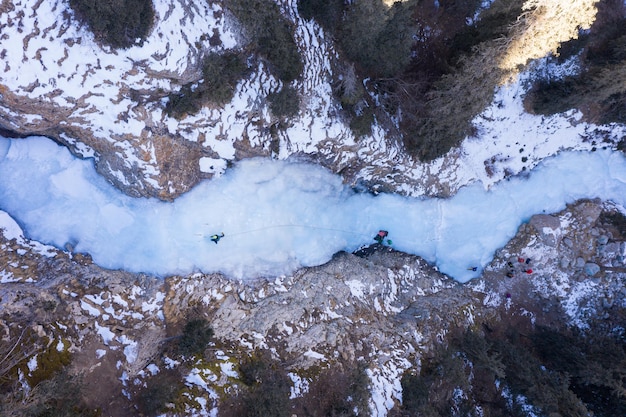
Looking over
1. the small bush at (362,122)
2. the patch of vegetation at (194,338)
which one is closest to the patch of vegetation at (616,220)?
the small bush at (362,122)

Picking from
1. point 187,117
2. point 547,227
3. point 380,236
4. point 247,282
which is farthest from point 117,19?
point 547,227

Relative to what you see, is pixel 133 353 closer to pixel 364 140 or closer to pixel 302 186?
pixel 302 186

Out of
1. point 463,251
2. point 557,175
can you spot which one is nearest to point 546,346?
point 463,251

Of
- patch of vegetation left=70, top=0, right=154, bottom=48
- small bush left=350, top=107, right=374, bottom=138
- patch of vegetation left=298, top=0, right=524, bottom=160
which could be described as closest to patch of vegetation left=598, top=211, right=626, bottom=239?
patch of vegetation left=298, top=0, right=524, bottom=160

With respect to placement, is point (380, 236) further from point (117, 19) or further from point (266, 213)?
point (117, 19)

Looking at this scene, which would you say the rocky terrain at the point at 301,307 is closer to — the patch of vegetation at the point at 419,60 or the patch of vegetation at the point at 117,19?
the patch of vegetation at the point at 419,60

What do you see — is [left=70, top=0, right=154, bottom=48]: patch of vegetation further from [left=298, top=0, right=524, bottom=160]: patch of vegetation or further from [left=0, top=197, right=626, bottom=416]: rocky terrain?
[left=0, top=197, right=626, bottom=416]: rocky terrain

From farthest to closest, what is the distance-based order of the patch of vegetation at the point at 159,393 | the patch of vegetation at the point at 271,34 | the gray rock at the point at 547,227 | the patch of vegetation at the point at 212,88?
the gray rock at the point at 547,227, the patch of vegetation at the point at 212,88, the patch of vegetation at the point at 271,34, the patch of vegetation at the point at 159,393
